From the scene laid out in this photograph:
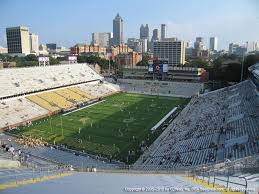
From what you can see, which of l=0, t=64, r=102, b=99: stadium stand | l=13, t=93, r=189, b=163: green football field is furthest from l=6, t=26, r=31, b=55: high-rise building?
l=13, t=93, r=189, b=163: green football field

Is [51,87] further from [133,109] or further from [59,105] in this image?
[133,109]

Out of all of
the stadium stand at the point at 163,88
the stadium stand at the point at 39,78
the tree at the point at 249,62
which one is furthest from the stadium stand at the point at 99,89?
the tree at the point at 249,62

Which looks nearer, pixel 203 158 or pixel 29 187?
pixel 29 187

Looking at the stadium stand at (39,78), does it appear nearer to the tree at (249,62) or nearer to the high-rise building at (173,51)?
the tree at (249,62)

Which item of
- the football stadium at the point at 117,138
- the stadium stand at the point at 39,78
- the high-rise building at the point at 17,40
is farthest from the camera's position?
the high-rise building at the point at 17,40

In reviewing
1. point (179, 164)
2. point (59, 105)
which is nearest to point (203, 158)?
point (179, 164)

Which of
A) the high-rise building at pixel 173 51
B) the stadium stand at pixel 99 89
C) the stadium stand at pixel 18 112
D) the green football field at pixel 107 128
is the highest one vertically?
the high-rise building at pixel 173 51

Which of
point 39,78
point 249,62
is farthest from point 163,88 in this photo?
point 39,78
